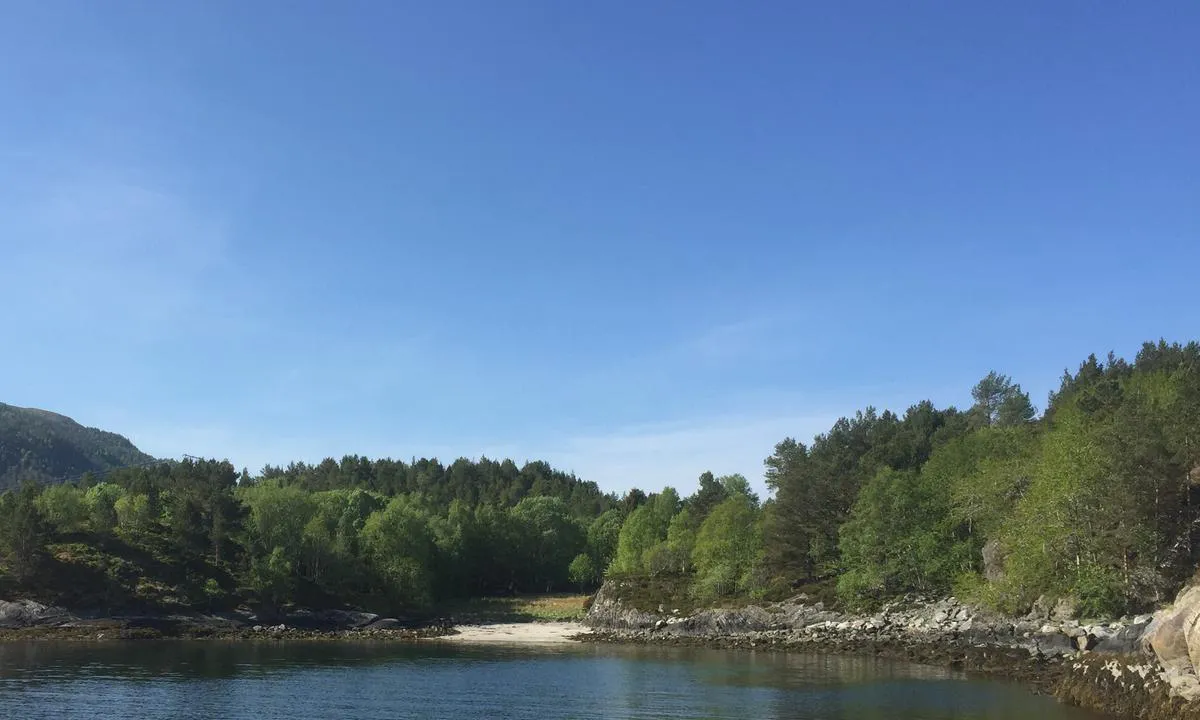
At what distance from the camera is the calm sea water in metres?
44.5

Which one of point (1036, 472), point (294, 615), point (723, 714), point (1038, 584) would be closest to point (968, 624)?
point (1038, 584)

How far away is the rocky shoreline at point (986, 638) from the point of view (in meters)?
40.9

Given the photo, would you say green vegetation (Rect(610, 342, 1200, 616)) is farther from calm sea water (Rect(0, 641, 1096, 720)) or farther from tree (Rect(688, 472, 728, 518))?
calm sea water (Rect(0, 641, 1096, 720))

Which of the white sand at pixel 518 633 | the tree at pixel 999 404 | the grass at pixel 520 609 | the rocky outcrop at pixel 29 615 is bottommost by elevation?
the grass at pixel 520 609

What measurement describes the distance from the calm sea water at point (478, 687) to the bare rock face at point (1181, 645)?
4.97 meters

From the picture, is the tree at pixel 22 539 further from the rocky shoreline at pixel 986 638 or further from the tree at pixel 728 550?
the tree at pixel 728 550

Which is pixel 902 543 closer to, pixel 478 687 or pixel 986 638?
pixel 986 638

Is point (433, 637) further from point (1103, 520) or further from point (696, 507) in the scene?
point (1103, 520)

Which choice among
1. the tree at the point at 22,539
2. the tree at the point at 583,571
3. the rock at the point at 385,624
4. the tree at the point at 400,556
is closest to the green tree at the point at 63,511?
the tree at the point at 22,539

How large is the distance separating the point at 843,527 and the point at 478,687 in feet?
175

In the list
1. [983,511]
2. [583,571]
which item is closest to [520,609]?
[583,571]

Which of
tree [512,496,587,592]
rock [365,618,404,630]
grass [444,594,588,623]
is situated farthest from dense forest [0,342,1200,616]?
tree [512,496,587,592]

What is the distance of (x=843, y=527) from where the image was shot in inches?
3681

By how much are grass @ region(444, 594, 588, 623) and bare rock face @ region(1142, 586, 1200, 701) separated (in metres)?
91.7
